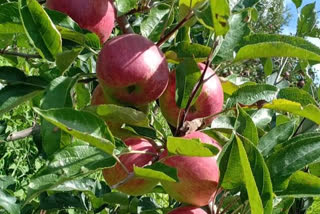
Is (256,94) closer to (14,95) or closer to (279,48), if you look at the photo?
(279,48)

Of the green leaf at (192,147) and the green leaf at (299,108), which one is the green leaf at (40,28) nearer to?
the green leaf at (192,147)

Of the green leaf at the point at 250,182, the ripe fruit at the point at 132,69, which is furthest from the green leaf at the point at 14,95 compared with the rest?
the green leaf at the point at 250,182

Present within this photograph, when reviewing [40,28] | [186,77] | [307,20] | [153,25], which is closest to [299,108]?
[186,77]

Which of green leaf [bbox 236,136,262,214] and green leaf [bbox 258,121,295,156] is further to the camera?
green leaf [bbox 258,121,295,156]

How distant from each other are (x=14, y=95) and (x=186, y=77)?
0.26 meters

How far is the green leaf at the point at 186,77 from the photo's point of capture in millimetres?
806

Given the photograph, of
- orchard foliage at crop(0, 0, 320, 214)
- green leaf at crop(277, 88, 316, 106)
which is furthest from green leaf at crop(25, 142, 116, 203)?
green leaf at crop(277, 88, 316, 106)

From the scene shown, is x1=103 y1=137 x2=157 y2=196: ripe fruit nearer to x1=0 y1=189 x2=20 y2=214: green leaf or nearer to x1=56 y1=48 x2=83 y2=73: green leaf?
x1=56 y1=48 x2=83 y2=73: green leaf

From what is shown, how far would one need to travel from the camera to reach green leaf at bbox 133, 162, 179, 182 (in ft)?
2.18

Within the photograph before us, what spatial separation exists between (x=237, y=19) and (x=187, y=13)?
102 millimetres

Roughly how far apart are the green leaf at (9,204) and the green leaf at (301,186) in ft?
1.94

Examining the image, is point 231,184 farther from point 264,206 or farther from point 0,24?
point 0,24

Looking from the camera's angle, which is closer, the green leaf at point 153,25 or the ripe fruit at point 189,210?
the ripe fruit at point 189,210

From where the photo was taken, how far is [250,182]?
66 cm
